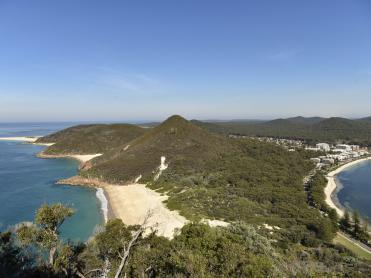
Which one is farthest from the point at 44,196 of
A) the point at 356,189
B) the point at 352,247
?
the point at 356,189

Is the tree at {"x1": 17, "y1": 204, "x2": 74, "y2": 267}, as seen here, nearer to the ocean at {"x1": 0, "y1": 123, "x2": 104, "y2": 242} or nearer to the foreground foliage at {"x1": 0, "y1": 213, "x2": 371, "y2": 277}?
the foreground foliage at {"x1": 0, "y1": 213, "x2": 371, "y2": 277}

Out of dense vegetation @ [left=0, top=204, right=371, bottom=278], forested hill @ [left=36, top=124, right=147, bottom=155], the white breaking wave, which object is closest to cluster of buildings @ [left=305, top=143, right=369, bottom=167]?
the white breaking wave

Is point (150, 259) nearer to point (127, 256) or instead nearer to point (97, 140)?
point (127, 256)

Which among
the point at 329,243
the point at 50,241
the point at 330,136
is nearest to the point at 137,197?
the point at 329,243

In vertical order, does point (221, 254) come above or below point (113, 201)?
above

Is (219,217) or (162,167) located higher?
(162,167)

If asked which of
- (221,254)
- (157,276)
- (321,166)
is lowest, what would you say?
(321,166)

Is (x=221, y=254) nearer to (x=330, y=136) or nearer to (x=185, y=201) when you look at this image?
(x=185, y=201)
